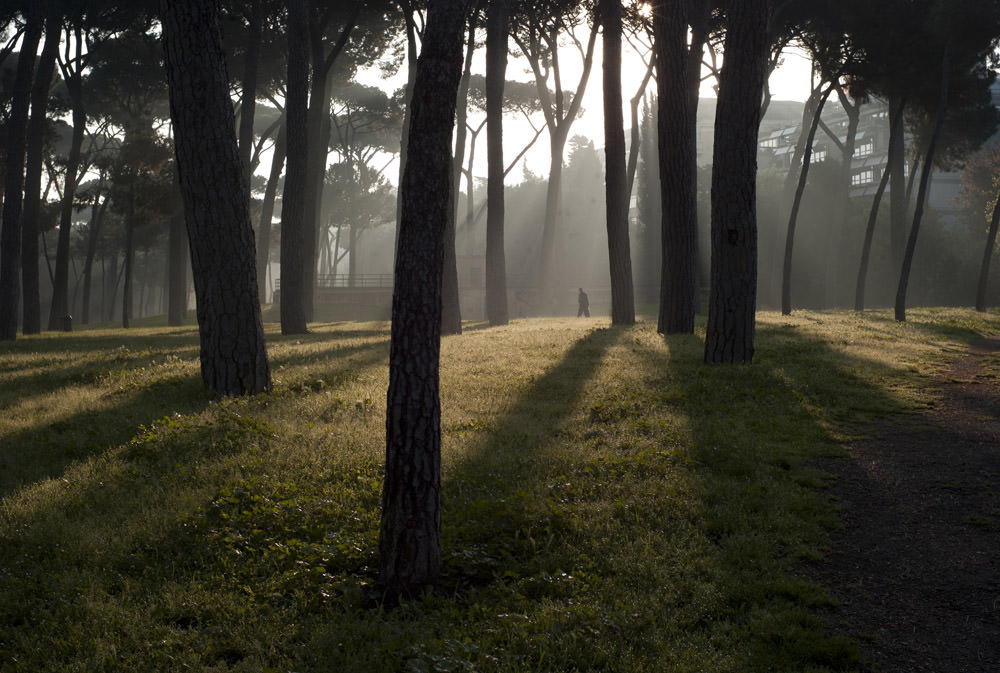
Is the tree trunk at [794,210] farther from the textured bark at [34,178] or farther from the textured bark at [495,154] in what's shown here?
the textured bark at [34,178]

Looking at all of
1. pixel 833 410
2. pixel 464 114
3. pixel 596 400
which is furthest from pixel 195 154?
pixel 464 114

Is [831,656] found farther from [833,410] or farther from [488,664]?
[833,410]

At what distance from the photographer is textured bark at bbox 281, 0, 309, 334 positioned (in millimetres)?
20109

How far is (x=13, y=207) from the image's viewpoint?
2131 centimetres

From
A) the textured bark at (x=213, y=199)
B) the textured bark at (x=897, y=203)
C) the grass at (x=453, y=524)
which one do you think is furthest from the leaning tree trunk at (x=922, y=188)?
the textured bark at (x=213, y=199)

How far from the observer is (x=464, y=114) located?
38.8m

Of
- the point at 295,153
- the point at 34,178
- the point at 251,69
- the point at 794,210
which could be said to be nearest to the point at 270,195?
the point at 251,69

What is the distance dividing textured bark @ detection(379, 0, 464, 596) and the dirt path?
2696 mm

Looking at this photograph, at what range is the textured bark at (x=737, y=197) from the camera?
11.4 m

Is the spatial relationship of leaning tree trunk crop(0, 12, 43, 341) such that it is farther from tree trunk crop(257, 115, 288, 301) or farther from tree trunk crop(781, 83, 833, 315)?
tree trunk crop(781, 83, 833, 315)

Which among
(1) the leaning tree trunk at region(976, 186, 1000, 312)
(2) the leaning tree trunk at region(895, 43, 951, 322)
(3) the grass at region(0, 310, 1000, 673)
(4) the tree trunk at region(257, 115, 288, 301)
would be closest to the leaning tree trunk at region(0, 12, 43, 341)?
(4) the tree trunk at region(257, 115, 288, 301)

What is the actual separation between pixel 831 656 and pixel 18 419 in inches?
359

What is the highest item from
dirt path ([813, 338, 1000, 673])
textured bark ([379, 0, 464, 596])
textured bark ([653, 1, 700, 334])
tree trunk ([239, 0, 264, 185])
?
tree trunk ([239, 0, 264, 185])

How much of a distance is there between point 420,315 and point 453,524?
6.11ft
